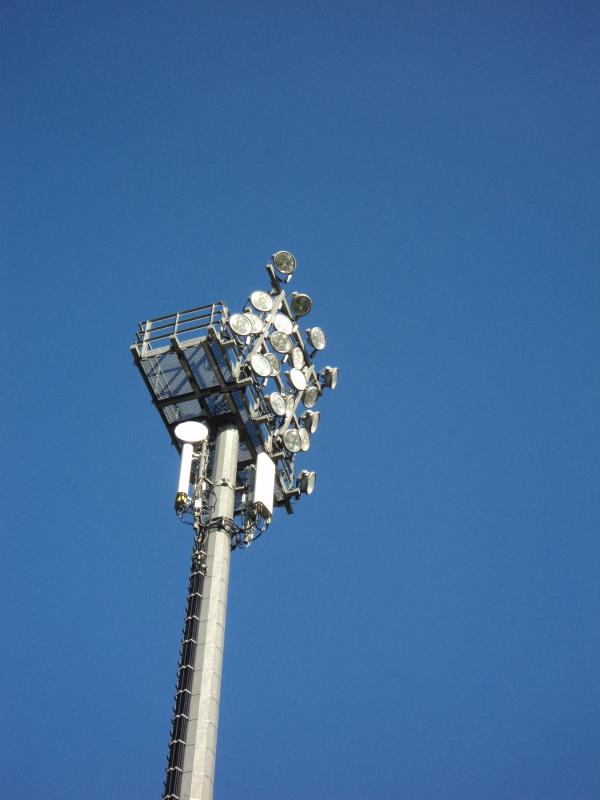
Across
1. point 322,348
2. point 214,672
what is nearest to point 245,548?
point 214,672

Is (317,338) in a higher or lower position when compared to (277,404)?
higher

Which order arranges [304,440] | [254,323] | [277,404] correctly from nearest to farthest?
[277,404], [254,323], [304,440]

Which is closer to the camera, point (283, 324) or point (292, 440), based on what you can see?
point (292, 440)

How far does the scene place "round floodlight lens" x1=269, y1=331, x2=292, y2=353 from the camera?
153ft

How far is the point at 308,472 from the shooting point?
45.9 m

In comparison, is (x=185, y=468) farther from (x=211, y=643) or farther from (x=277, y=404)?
(x=211, y=643)

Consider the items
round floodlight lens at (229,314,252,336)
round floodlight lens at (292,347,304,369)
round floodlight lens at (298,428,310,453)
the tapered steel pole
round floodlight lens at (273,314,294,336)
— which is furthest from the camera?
round floodlight lens at (292,347,304,369)

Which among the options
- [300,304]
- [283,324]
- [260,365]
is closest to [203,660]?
[260,365]

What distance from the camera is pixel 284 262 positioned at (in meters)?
50.4

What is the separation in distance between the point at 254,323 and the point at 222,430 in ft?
16.0

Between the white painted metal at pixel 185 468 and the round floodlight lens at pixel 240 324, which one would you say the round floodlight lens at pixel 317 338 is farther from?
the white painted metal at pixel 185 468

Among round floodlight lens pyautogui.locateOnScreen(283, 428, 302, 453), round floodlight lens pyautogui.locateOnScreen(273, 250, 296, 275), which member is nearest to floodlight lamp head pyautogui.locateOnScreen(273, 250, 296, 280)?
round floodlight lens pyautogui.locateOnScreen(273, 250, 296, 275)

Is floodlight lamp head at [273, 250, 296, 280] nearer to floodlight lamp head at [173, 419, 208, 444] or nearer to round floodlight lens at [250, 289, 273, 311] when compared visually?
round floodlight lens at [250, 289, 273, 311]

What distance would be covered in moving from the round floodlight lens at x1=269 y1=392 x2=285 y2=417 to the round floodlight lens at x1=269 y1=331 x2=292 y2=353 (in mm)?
2357
